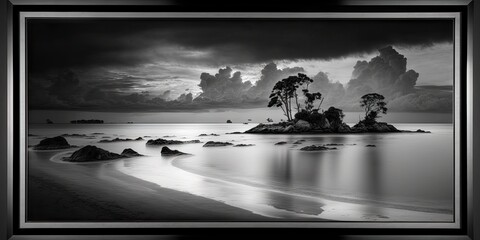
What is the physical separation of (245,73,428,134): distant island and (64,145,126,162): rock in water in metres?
0.88

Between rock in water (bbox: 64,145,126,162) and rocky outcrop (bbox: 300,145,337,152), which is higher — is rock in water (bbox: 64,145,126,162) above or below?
below

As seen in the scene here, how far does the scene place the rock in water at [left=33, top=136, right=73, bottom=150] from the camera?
7.79 feet

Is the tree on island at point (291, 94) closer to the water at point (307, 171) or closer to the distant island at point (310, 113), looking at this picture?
the distant island at point (310, 113)

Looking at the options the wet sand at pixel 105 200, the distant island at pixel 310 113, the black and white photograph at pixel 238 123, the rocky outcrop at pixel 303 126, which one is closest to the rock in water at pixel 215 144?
the black and white photograph at pixel 238 123

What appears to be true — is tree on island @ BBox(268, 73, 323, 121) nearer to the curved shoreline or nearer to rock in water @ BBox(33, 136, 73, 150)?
the curved shoreline

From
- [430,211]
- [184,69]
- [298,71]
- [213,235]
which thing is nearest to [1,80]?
[184,69]

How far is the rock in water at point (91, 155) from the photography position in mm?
2420

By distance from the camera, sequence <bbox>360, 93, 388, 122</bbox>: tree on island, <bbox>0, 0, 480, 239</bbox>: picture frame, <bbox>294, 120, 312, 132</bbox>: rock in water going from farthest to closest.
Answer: <bbox>294, 120, 312, 132</bbox>: rock in water
<bbox>360, 93, 388, 122</bbox>: tree on island
<bbox>0, 0, 480, 239</bbox>: picture frame

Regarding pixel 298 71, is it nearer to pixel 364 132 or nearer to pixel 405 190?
pixel 364 132

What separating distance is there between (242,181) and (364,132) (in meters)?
0.82

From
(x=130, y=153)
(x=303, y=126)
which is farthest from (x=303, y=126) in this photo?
(x=130, y=153)

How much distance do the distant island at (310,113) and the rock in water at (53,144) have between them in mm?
1134

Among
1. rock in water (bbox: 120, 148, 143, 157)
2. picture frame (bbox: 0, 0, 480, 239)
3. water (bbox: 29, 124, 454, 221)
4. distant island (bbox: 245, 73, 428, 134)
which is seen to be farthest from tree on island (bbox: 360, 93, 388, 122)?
rock in water (bbox: 120, 148, 143, 157)

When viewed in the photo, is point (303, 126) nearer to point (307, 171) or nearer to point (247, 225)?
point (307, 171)
